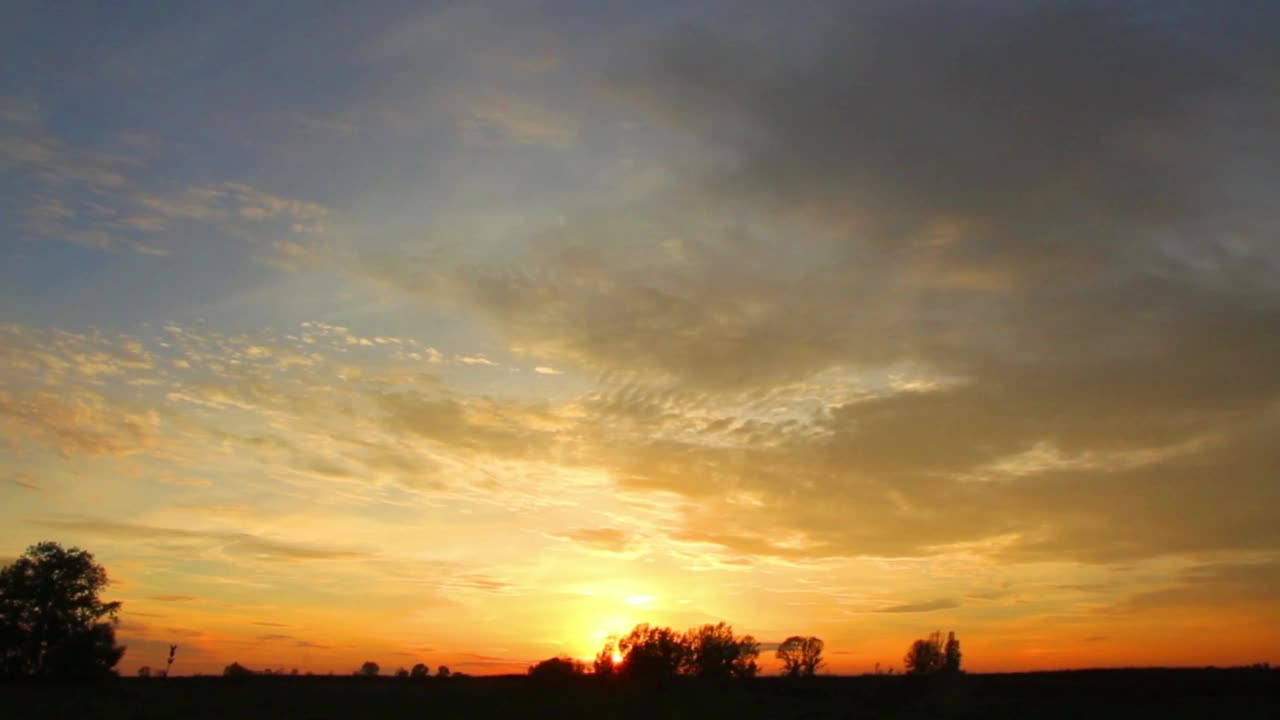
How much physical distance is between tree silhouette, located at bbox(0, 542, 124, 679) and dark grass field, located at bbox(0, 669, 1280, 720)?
35.5 ft

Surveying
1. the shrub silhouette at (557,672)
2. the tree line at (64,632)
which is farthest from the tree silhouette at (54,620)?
the shrub silhouette at (557,672)

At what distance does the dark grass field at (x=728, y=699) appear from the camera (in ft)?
159

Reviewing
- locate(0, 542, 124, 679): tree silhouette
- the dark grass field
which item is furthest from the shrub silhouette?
locate(0, 542, 124, 679): tree silhouette

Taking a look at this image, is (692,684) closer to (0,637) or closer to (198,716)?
(198,716)

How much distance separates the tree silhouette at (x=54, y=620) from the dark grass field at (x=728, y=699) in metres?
10.8

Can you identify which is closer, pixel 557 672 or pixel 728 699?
pixel 728 699

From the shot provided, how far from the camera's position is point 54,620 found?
8469 centimetres

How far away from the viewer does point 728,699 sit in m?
59.6

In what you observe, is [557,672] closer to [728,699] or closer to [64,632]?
[728,699]

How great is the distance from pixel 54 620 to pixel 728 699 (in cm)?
6952

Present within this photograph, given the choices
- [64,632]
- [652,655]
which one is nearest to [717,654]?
[652,655]

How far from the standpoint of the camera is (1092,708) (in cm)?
4738

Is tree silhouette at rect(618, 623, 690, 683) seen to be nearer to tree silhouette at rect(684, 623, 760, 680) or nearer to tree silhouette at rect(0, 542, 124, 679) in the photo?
tree silhouette at rect(684, 623, 760, 680)

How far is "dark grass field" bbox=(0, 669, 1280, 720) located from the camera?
159ft
